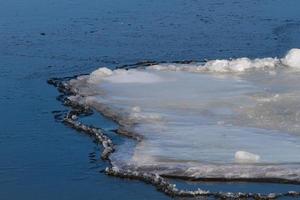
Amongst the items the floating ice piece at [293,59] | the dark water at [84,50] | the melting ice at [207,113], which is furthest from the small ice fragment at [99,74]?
the floating ice piece at [293,59]

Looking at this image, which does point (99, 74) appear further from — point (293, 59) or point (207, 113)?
point (293, 59)

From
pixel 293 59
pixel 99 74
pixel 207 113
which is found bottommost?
pixel 207 113

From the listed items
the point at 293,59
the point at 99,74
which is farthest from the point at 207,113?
the point at 293,59

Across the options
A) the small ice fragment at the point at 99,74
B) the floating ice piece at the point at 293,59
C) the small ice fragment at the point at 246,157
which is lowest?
the small ice fragment at the point at 246,157

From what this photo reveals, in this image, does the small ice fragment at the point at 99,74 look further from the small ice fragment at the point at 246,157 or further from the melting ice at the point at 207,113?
the small ice fragment at the point at 246,157

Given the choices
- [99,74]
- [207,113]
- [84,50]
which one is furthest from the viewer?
[84,50]
